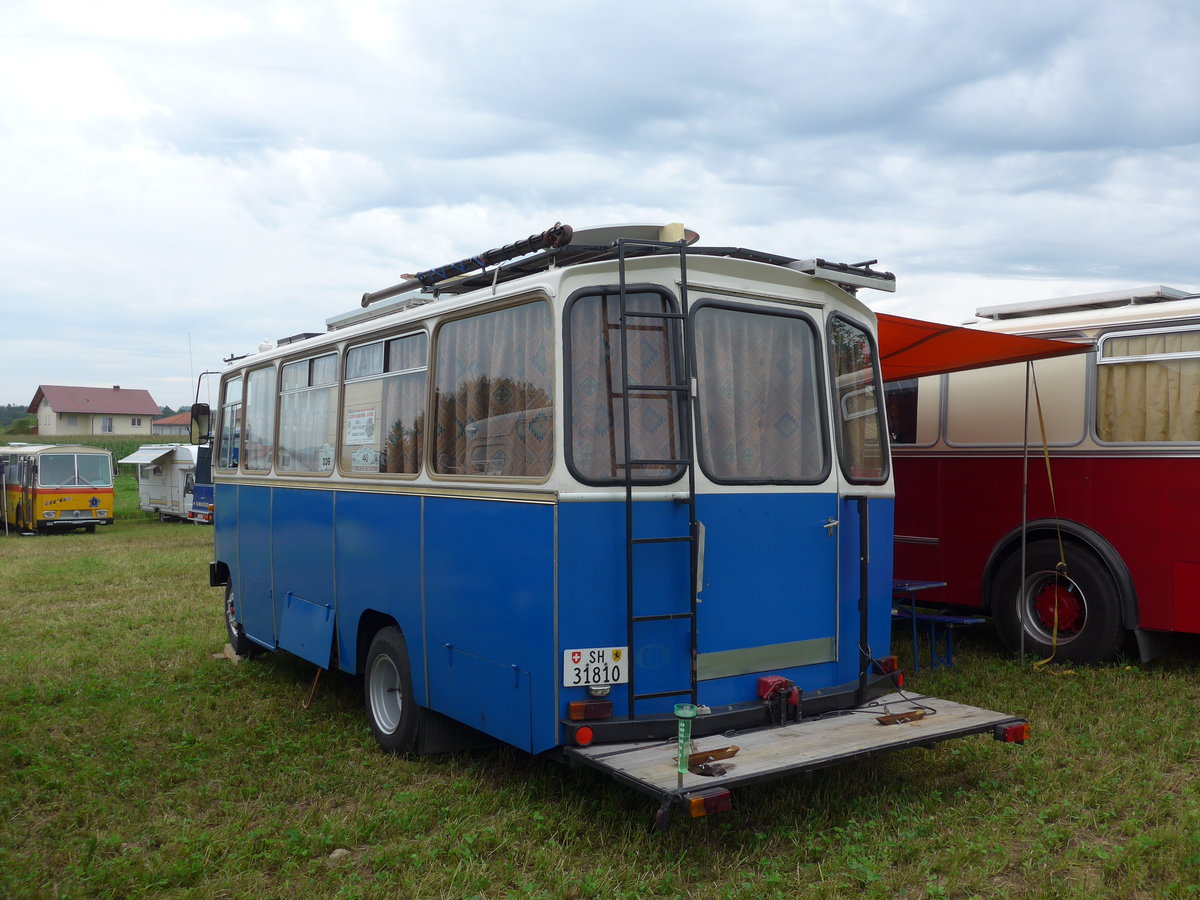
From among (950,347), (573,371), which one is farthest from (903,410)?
(573,371)

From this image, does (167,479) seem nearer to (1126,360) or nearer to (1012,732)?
(1126,360)

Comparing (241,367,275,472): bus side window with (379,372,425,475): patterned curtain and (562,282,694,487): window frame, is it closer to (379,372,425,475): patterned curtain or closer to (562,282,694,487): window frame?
(379,372,425,475): patterned curtain

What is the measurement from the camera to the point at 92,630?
10898mm

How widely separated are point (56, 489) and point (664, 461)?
2580 cm

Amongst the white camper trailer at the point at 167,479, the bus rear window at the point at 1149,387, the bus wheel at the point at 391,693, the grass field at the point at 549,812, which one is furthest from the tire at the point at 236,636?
the white camper trailer at the point at 167,479

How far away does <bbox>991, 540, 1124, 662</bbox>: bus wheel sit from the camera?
7.91 metres

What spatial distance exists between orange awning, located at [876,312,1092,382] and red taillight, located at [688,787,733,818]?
3.90 metres

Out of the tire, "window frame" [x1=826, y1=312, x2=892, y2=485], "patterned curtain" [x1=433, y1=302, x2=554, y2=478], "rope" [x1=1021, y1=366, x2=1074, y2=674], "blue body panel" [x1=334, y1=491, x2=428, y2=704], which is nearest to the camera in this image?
"patterned curtain" [x1=433, y1=302, x2=554, y2=478]

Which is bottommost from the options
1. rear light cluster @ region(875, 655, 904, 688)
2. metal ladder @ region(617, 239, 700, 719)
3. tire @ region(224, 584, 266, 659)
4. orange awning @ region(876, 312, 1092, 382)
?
tire @ region(224, 584, 266, 659)

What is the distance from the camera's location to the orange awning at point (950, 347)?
7.21m

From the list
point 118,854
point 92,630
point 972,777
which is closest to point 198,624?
Answer: point 92,630

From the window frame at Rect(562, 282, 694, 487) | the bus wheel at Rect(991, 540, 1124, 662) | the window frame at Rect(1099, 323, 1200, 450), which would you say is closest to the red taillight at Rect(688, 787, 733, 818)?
the window frame at Rect(562, 282, 694, 487)

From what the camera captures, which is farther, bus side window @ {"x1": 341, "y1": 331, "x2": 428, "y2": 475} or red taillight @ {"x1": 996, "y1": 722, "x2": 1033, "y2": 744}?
bus side window @ {"x1": 341, "y1": 331, "x2": 428, "y2": 475}

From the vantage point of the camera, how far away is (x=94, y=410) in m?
80.9
